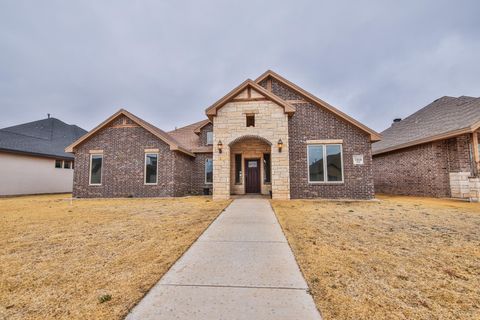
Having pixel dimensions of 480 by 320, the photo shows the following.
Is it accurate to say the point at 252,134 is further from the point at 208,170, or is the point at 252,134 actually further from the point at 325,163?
the point at 208,170

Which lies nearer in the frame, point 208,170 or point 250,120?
point 250,120

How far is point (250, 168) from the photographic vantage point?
46.0 feet

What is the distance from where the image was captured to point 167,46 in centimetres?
2628

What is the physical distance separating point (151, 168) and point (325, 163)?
10.1 m

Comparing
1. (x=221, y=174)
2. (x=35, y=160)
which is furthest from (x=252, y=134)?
(x=35, y=160)

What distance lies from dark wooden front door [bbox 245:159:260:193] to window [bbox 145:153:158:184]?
18.7 feet

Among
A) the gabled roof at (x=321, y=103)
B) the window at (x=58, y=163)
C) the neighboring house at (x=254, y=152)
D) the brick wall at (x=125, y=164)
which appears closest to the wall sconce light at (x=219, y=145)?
the neighboring house at (x=254, y=152)

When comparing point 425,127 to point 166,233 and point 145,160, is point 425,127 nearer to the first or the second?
point 166,233

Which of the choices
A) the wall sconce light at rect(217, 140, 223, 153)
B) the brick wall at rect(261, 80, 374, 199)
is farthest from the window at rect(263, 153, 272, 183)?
the wall sconce light at rect(217, 140, 223, 153)

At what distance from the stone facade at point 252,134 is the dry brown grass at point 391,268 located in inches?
206

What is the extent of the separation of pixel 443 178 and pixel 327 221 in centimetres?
996

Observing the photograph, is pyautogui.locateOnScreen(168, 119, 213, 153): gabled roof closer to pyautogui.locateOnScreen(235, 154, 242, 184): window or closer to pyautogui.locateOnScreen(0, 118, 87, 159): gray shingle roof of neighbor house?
pyautogui.locateOnScreen(235, 154, 242, 184): window

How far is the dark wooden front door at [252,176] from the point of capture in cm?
1394

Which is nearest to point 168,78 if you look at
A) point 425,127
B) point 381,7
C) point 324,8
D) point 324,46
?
point 324,46
